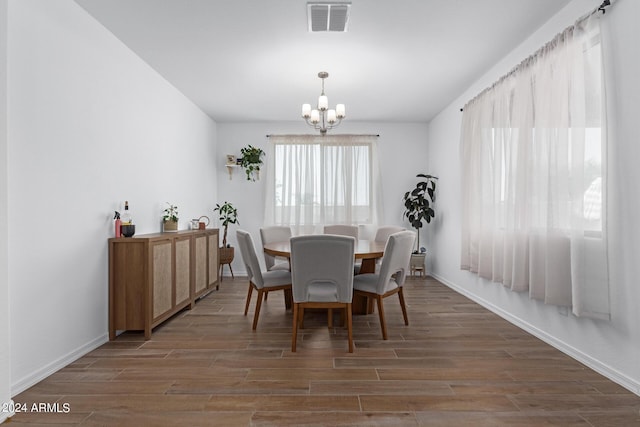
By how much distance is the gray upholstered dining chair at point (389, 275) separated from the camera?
2.95 metres

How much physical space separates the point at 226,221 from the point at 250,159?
42.1 inches

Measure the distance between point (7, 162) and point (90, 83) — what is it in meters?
1.13

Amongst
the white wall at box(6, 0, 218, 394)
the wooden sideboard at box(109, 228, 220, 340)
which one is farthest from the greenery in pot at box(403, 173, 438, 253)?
the white wall at box(6, 0, 218, 394)

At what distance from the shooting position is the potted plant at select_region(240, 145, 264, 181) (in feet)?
19.1

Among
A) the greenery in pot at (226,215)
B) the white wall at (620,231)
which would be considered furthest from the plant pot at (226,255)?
the white wall at (620,231)

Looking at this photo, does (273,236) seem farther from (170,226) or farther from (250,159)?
(250,159)

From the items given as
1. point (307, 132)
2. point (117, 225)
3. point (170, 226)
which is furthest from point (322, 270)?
point (307, 132)

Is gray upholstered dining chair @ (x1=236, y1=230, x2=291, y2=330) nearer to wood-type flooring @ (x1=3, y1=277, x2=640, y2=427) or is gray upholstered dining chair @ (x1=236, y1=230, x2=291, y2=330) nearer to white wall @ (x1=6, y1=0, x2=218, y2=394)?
wood-type flooring @ (x1=3, y1=277, x2=640, y2=427)

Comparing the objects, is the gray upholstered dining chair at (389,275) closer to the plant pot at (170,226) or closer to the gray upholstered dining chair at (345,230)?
the gray upholstered dining chair at (345,230)

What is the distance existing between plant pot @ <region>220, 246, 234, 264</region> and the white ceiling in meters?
2.22

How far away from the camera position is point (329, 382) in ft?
7.36

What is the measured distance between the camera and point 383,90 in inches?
179

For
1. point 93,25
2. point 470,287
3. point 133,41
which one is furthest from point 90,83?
point 470,287

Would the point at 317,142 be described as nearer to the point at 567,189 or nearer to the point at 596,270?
the point at 567,189
